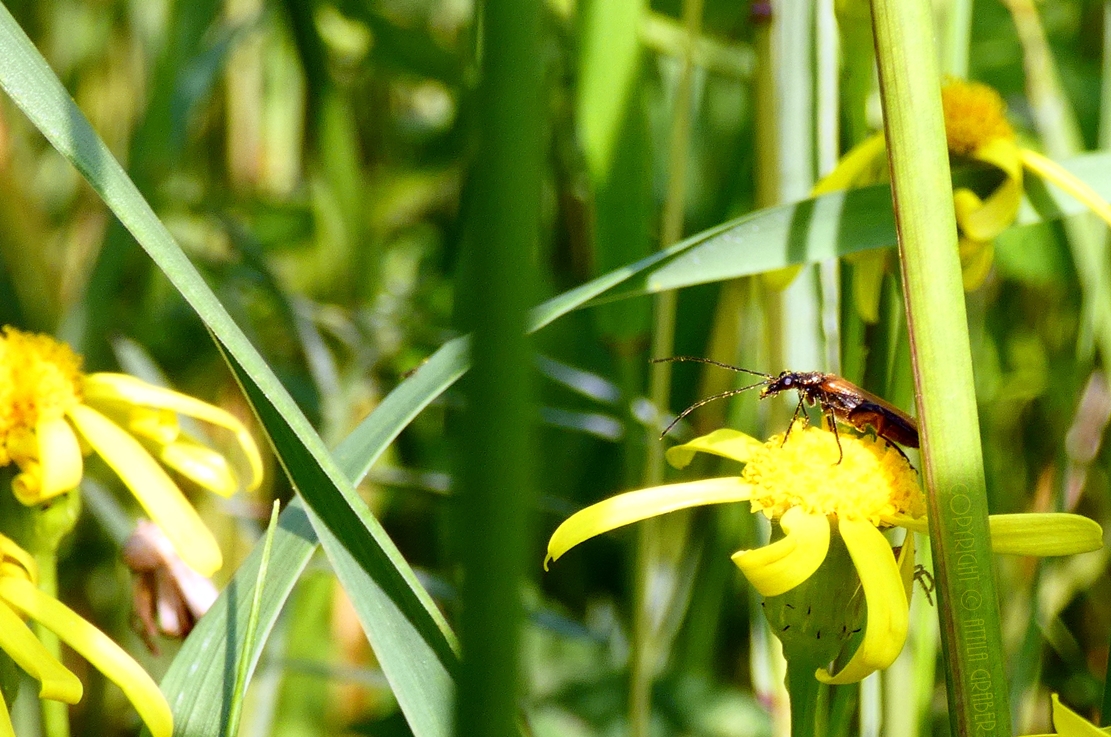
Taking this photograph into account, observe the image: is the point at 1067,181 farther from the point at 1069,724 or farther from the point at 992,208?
the point at 1069,724

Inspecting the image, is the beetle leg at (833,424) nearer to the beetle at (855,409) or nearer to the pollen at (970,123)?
the beetle at (855,409)

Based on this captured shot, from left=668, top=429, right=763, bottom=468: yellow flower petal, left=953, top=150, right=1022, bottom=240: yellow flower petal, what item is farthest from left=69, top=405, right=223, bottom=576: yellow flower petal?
left=953, top=150, right=1022, bottom=240: yellow flower petal

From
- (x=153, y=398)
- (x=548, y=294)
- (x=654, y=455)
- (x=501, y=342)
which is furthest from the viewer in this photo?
(x=548, y=294)

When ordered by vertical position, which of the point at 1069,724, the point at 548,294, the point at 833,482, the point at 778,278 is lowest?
the point at 1069,724

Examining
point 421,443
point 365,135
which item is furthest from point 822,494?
point 365,135

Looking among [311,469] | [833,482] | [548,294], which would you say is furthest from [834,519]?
[548,294]

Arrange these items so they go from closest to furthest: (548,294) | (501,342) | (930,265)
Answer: (501,342)
(930,265)
(548,294)
